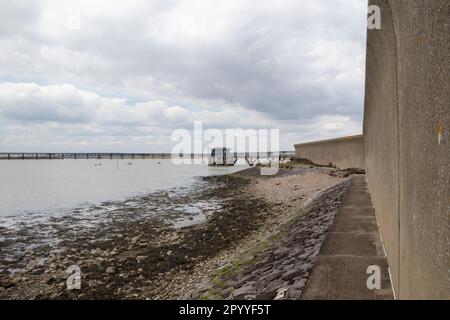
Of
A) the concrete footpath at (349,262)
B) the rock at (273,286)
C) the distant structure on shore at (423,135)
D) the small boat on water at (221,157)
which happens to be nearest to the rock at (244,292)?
the rock at (273,286)

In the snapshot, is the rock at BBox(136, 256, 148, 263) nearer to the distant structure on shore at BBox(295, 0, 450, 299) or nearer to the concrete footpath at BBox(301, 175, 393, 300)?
the concrete footpath at BBox(301, 175, 393, 300)

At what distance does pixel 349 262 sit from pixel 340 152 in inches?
929

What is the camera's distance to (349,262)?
4.87m

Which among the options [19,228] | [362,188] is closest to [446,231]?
[362,188]

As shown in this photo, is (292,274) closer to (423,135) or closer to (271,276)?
(271,276)

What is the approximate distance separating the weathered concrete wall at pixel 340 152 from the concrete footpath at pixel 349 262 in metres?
15.8

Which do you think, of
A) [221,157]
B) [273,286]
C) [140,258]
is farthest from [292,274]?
[221,157]

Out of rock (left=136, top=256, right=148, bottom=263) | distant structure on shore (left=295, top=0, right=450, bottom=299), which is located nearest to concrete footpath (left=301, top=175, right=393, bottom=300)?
distant structure on shore (left=295, top=0, right=450, bottom=299)

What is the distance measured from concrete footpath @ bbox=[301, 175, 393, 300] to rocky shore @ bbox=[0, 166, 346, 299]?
234 mm

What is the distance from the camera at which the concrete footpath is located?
3.87 metres

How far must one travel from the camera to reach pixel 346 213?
28.3 ft

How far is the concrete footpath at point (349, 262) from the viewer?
387 cm
